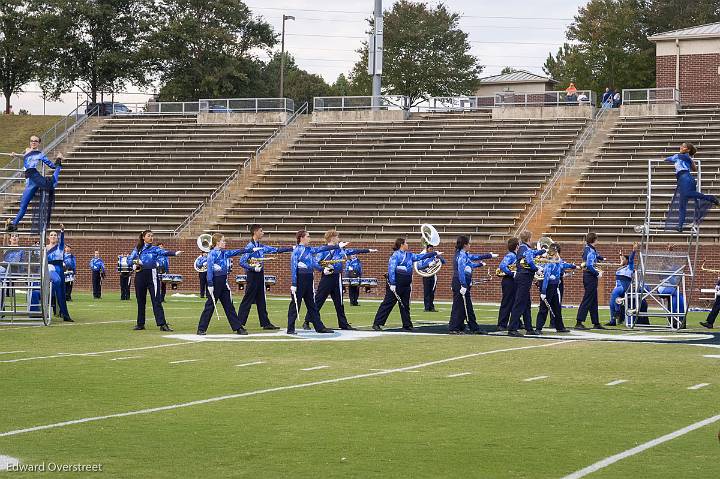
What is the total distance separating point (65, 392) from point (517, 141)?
94.6 feet

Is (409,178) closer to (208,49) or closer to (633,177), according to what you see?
(633,177)

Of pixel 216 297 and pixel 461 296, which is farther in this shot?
pixel 461 296

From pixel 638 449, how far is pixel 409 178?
29027mm

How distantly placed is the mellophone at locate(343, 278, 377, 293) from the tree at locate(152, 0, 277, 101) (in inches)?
1124

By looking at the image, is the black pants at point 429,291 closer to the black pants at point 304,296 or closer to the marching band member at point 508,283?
the marching band member at point 508,283

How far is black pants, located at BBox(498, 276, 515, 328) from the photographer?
19875mm

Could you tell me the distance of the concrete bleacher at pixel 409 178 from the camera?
3512cm

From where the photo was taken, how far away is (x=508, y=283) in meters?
19.9

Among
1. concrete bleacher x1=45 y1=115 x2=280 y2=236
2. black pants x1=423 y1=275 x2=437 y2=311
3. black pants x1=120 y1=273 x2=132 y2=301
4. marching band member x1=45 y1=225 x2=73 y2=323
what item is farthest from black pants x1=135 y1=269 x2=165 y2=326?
concrete bleacher x1=45 y1=115 x2=280 y2=236

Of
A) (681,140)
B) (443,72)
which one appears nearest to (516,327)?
(681,140)

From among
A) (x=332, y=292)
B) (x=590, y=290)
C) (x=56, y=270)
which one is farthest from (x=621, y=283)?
(x=56, y=270)

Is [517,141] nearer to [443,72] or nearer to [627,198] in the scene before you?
[627,198]

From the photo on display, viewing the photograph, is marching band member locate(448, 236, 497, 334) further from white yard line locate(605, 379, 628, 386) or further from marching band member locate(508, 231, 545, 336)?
white yard line locate(605, 379, 628, 386)

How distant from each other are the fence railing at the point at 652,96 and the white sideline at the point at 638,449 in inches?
1192
